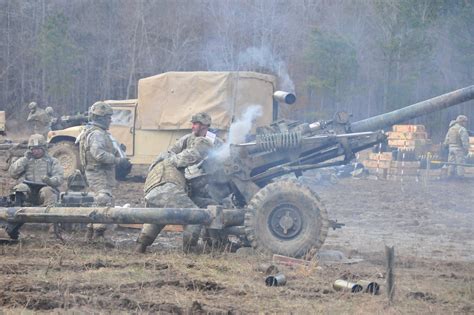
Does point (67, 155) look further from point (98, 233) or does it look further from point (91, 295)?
point (91, 295)

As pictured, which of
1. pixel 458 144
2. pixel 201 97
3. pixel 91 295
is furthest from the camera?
pixel 458 144

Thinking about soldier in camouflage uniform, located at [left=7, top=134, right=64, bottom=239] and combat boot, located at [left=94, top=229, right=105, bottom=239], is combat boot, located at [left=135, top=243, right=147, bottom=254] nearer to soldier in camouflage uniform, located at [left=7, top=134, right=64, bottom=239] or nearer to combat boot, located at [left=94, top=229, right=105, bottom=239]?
combat boot, located at [left=94, top=229, right=105, bottom=239]

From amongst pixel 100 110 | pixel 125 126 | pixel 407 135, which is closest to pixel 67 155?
pixel 125 126

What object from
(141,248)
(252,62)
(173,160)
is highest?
(252,62)

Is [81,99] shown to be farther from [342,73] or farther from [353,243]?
[353,243]

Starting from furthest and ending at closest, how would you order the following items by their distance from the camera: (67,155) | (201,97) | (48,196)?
1. (67,155)
2. (201,97)
3. (48,196)

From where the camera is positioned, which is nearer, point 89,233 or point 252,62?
point 89,233

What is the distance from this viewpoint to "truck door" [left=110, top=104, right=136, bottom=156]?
19.3 meters

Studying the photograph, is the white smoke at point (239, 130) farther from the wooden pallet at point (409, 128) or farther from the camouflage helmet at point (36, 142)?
the wooden pallet at point (409, 128)

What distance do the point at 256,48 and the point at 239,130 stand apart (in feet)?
56.9

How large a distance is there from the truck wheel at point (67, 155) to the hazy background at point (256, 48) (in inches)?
448

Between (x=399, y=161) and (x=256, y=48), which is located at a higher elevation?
(x=256, y=48)

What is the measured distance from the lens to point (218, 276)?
795 cm

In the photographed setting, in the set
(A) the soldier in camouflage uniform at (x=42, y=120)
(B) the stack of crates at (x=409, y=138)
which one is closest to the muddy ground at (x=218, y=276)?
(A) the soldier in camouflage uniform at (x=42, y=120)
